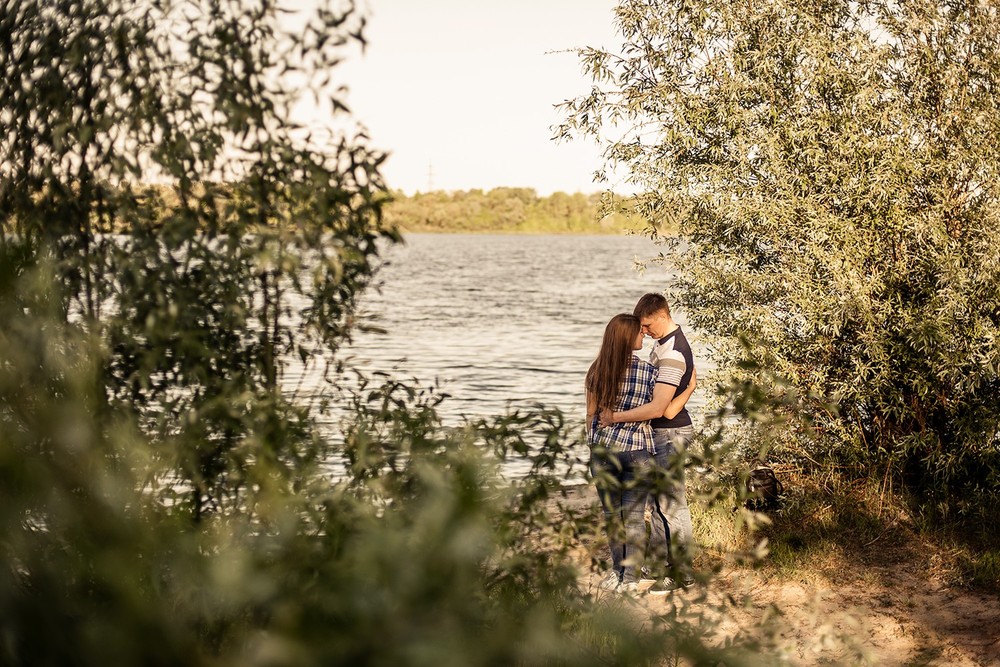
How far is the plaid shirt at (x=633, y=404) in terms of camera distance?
7.73 meters

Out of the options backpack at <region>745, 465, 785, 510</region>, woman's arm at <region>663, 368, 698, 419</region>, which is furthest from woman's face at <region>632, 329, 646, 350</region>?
backpack at <region>745, 465, 785, 510</region>

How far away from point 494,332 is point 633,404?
102ft

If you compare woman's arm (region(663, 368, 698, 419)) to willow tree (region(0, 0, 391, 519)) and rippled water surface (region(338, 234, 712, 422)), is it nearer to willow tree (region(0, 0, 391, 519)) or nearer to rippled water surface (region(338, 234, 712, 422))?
rippled water surface (region(338, 234, 712, 422))

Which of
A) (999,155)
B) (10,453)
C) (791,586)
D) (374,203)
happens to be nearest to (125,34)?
(374,203)

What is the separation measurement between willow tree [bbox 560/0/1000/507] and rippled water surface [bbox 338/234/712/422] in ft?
4.34

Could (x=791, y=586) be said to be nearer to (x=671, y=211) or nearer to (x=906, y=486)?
(x=906, y=486)

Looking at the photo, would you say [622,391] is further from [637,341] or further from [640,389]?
[637,341]

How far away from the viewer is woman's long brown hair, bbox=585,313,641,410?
7555 mm

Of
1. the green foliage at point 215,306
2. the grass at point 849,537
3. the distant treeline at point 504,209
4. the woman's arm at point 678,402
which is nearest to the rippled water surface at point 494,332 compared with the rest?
the green foliage at point 215,306

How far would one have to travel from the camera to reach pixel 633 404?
7.78 meters

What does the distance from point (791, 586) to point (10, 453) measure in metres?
7.35

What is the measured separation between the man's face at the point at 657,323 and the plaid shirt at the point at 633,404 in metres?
0.25

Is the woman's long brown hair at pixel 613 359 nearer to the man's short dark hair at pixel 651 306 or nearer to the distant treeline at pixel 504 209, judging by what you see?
the man's short dark hair at pixel 651 306

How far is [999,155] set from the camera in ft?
30.6
